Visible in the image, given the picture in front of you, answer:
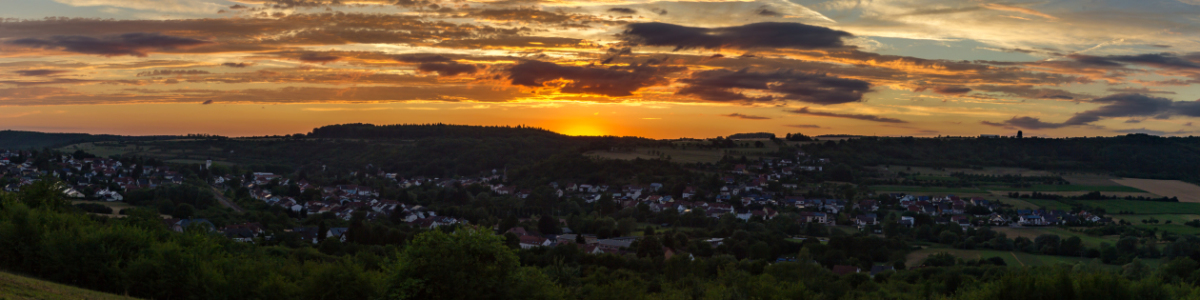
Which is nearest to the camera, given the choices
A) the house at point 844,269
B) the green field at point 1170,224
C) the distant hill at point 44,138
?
the house at point 844,269

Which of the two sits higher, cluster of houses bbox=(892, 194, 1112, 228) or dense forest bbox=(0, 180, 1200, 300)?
dense forest bbox=(0, 180, 1200, 300)

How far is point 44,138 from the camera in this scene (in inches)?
4560

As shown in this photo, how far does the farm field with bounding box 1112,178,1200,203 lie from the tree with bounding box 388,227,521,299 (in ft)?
204

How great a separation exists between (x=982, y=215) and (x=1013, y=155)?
1309 inches

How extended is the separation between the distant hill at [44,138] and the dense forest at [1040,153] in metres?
114

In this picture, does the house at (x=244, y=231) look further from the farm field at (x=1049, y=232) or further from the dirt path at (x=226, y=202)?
the farm field at (x=1049, y=232)

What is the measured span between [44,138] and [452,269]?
13379 cm

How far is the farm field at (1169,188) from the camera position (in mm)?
56312

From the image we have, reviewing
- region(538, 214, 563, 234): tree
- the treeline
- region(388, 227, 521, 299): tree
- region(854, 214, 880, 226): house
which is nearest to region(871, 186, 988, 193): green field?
the treeline

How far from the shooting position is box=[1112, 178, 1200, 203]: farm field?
56.3 meters

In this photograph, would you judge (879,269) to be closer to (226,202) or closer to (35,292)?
(35,292)

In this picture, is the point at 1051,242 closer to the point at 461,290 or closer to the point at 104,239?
the point at 461,290

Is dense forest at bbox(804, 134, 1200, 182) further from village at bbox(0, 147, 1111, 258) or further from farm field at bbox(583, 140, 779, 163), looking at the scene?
village at bbox(0, 147, 1111, 258)

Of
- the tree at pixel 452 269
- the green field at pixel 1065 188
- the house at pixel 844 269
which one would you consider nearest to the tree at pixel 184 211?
the tree at pixel 452 269
